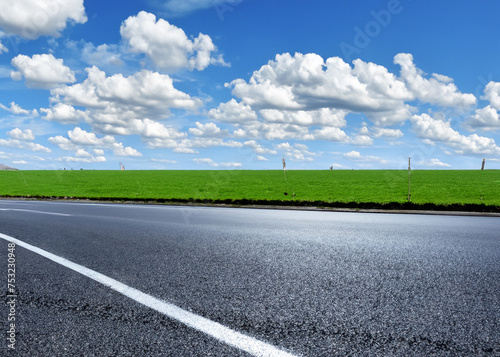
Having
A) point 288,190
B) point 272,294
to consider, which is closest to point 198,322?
point 272,294

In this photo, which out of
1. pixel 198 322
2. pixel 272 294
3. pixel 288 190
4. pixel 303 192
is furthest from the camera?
pixel 288 190

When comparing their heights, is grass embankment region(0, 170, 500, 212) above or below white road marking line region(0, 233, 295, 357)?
above

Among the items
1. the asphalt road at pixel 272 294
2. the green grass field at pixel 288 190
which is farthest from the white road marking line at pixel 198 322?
the green grass field at pixel 288 190

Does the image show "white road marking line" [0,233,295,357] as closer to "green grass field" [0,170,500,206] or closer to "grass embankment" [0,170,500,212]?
"grass embankment" [0,170,500,212]

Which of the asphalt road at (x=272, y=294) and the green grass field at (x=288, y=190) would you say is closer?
the asphalt road at (x=272, y=294)

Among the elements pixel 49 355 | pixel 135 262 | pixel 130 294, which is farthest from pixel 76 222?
pixel 49 355

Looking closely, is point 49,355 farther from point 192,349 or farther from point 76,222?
point 76,222

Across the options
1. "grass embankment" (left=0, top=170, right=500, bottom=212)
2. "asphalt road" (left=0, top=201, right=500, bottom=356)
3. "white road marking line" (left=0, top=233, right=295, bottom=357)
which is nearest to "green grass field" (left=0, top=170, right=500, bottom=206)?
"grass embankment" (left=0, top=170, right=500, bottom=212)

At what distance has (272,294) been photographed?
4.00 metres

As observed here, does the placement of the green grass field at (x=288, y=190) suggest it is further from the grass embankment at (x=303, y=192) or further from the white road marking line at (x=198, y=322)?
the white road marking line at (x=198, y=322)

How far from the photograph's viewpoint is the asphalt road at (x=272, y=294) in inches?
114

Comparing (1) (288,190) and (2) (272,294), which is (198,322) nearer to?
(2) (272,294)

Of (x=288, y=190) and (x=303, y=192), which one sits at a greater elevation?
(x=288, y=190)

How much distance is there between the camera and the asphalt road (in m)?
2.91
